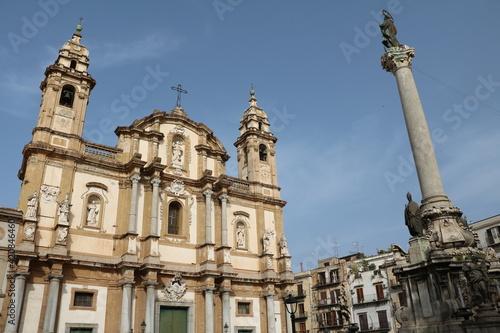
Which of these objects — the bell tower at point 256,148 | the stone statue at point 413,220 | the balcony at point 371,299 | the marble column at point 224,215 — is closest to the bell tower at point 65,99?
the marble column at point 224,215

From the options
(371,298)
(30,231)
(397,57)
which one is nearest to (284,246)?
(30,231)

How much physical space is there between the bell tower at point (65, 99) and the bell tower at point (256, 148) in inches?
419

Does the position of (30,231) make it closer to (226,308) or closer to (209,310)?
(209,310)

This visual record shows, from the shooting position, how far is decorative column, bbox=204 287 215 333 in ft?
65.6

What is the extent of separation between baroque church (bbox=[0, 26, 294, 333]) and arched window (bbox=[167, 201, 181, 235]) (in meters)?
0.06

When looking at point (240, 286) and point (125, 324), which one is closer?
point (125, 324)

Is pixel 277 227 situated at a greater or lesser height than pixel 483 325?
greater

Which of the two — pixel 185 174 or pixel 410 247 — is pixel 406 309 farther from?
pixel 185 174

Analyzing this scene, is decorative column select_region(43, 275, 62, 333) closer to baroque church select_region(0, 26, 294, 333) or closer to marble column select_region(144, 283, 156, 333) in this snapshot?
baroque church select_region(0, 26, 294, 333)

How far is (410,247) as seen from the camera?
35.2ft

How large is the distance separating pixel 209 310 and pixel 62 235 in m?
7.97

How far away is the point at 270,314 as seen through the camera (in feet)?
73.8

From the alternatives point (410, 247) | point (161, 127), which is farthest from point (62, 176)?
point (410, 247)

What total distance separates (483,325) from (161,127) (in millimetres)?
19287
